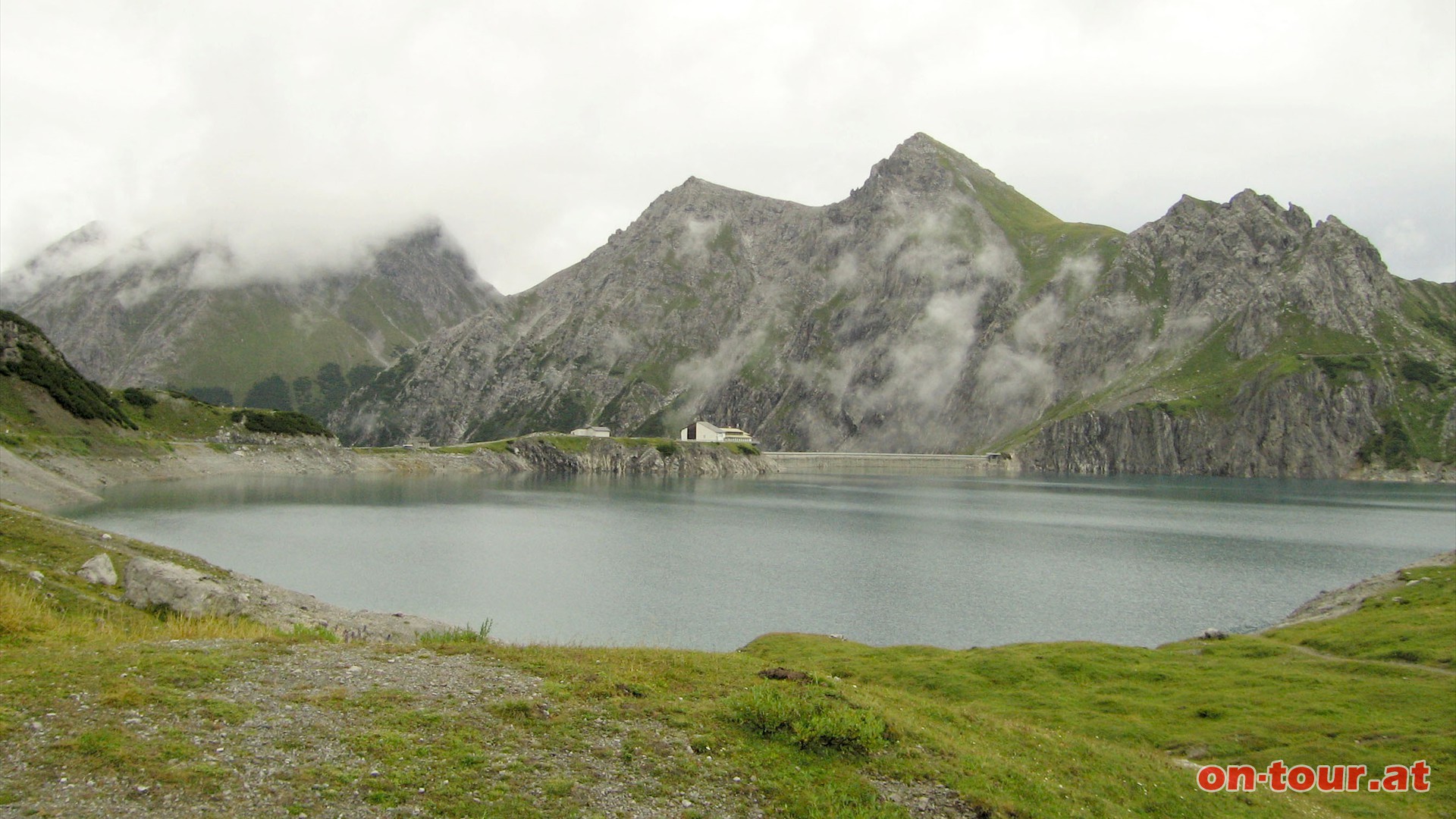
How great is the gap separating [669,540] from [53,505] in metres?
64.5

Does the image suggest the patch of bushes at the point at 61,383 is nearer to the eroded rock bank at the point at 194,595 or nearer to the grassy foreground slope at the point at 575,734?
the eroded rock bank at the point at 194,595

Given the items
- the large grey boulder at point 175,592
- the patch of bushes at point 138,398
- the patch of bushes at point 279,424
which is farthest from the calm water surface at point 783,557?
the patch of bushes at point 279,424

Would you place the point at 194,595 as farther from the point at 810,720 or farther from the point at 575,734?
the point at 810,720

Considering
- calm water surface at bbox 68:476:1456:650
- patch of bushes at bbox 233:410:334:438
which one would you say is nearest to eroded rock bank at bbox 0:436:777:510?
patch of bushes at bbox 233:410:334:438

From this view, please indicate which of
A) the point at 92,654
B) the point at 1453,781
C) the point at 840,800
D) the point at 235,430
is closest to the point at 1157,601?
the point at 1453,781

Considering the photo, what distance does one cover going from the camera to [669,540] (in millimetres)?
83812

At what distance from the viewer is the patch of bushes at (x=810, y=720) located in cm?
1521

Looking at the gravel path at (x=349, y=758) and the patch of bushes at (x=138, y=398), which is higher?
the patch of bushes at (x=138, y=398)

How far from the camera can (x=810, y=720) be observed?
15.5 meters

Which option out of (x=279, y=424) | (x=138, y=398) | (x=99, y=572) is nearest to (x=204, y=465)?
(x=138, y=398)

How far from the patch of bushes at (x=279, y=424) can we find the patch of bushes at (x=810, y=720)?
178 metres

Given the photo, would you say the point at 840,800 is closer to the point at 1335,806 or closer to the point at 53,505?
the point at 1335,806

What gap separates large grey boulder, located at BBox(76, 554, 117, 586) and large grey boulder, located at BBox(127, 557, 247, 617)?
2195 mm

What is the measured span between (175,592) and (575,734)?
1936cm
